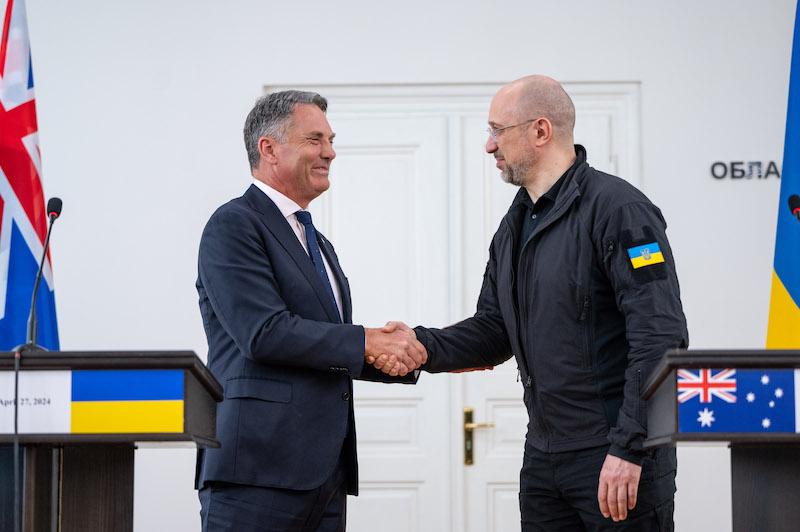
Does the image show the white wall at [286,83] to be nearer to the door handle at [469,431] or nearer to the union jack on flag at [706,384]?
the door handle at [469,431]

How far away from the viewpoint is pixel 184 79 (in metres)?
5.01

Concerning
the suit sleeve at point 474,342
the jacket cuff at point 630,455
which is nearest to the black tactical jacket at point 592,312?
the jacket cuff at point 630,455

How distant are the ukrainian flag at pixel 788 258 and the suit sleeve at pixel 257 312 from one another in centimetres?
181

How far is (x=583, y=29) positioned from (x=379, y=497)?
2286 mm

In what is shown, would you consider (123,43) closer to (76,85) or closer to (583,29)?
(76,85)

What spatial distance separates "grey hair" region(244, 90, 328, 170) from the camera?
307cm

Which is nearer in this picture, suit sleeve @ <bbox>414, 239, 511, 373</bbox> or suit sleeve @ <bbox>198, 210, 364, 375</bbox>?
suit sleeve @ <bbox>198, 210, 364, 375</bbox>

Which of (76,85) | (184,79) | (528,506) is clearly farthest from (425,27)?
(528,506)

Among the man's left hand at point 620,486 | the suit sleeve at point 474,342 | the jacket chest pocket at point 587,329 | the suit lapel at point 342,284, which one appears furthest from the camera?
the suit sleeve at point 474,342

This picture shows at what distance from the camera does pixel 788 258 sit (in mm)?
3873

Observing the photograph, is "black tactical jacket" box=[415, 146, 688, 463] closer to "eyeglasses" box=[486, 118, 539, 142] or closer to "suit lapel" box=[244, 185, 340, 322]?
"eyeglasses" box=[486, 118, 539, 142]

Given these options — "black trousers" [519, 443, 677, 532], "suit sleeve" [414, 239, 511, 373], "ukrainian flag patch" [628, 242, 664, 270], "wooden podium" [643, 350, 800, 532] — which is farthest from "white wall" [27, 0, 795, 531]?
"wooden podium" [643, 350, 800, 532]

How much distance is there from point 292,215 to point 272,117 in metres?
0.30

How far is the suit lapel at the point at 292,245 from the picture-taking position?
9.33 feet
